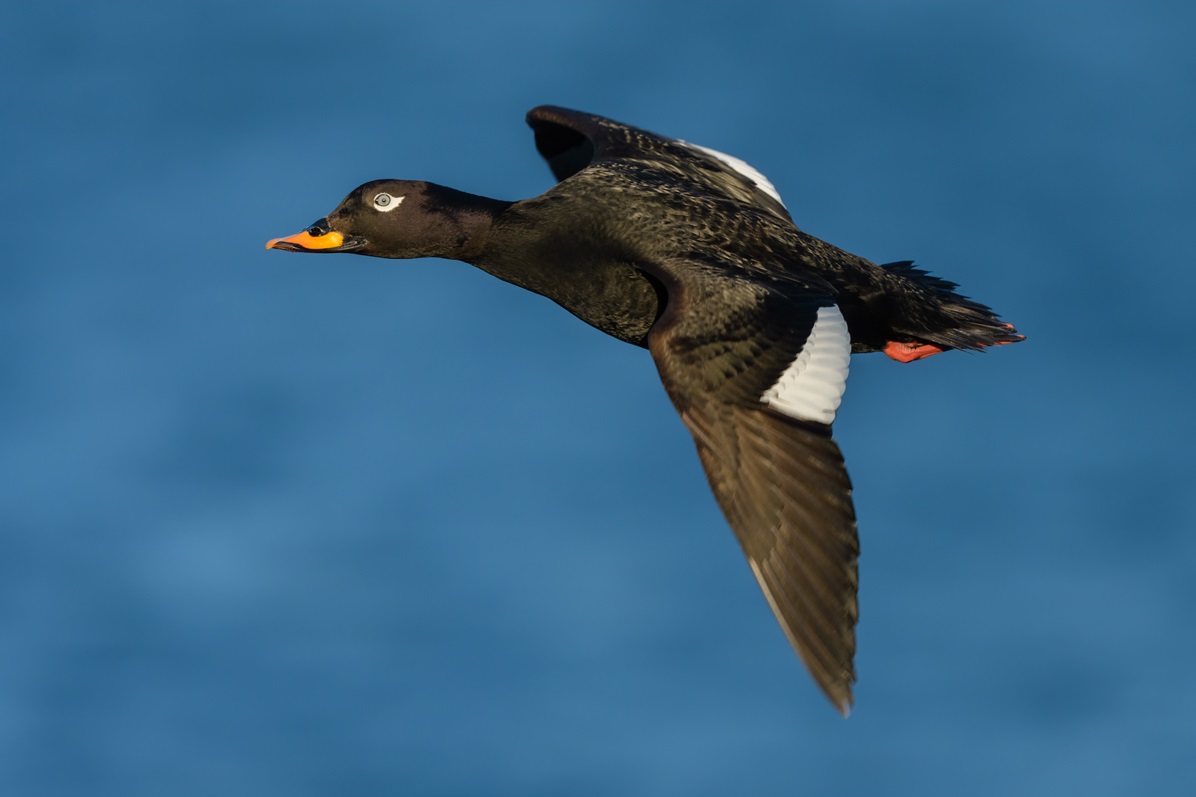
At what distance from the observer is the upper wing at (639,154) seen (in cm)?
1230

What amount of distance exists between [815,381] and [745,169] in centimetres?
424

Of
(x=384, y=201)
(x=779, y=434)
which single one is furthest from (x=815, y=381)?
(x=384, y=201)

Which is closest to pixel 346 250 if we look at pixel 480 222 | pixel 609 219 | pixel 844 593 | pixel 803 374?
pixel 480 222

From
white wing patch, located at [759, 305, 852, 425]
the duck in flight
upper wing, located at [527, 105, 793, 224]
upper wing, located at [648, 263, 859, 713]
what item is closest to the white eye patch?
the duck in flight

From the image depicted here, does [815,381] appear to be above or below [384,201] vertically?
below

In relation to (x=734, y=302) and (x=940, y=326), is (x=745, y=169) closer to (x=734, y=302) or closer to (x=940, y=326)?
(x=940, y=326)

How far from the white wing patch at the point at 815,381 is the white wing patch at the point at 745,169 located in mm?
3389

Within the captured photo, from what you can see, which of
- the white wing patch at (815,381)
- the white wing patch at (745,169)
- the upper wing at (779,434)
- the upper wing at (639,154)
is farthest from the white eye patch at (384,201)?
the white wing patch at (815,381)

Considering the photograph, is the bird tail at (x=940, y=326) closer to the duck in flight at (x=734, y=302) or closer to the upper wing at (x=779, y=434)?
the duck in flight at (x=734, y=302)

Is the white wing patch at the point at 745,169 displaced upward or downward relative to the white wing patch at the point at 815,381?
upward

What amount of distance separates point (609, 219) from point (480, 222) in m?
0.99

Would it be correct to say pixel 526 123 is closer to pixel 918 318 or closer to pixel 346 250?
pixel 346 250

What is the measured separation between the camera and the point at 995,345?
1100cm

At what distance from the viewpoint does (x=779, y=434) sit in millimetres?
9102
